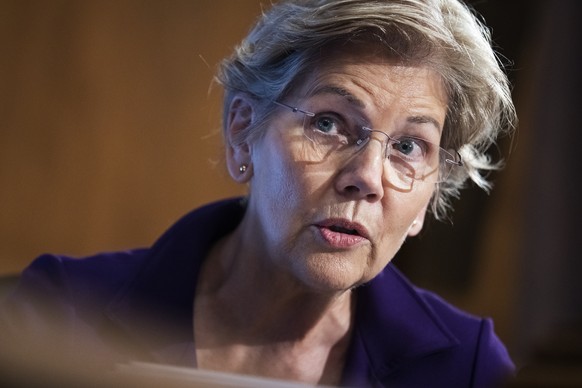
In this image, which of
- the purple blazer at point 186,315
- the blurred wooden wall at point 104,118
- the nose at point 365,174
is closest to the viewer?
the nose at point 365,174

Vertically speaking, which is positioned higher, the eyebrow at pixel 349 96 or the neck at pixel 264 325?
the eyebrow at pixel 349 96

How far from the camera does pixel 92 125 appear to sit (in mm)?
3732

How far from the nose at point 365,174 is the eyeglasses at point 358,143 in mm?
10

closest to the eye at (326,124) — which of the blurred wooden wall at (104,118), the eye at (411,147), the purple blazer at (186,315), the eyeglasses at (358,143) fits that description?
the eyeglasses at (358,143)

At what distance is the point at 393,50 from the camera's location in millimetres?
1592

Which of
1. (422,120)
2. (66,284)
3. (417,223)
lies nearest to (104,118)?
(66,284)

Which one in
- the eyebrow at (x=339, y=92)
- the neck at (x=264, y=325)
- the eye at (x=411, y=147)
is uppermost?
the eyebrow at (x=339, y=92)

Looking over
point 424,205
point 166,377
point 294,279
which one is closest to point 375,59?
point 424,205

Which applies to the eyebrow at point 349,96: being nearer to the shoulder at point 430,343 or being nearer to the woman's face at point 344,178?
the woman's face at point 344,178

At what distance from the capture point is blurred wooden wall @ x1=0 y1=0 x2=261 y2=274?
11.5 ft

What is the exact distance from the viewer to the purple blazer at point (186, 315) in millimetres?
1657

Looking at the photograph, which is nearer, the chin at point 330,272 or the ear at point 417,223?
the chin at point 330,272

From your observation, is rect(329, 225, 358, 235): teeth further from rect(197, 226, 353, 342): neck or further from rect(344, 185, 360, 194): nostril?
rect(197, 226, 353, 342): neck

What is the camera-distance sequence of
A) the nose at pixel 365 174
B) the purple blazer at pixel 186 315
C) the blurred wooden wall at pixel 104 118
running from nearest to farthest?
the nose at pixel 365 174
the purple blazer at pixel 186 315
the blurred wooden wall at pixel 104 118
